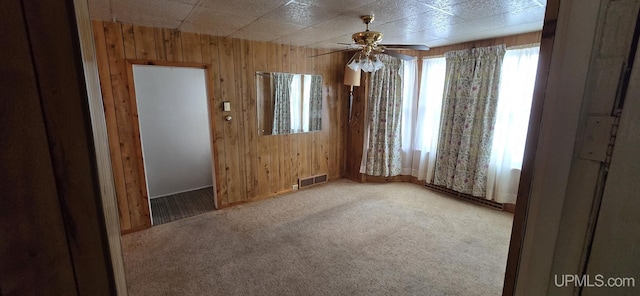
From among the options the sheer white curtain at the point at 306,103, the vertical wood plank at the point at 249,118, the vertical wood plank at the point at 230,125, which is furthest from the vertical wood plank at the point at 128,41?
the sheer white curtain at the point at 306,103

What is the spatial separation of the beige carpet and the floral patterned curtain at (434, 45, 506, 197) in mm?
399

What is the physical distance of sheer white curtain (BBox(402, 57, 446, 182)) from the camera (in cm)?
406

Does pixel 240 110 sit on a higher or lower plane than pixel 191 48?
lower

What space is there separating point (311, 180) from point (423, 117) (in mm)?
2061

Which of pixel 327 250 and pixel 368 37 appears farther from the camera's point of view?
pixel 327 250

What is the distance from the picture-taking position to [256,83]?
360 cm

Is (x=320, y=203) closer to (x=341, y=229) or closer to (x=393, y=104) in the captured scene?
(x=341, y=229)

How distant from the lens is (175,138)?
409 cm

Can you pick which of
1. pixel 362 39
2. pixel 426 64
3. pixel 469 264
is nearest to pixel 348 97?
pixel 426 64

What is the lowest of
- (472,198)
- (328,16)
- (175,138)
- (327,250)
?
(327,250)

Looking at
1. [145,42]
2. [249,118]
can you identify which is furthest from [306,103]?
[145,42]

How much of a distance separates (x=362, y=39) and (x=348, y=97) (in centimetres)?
222

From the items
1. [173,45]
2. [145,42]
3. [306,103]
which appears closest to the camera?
[145,42]

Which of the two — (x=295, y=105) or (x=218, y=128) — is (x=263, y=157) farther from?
(x=295, y=105)
